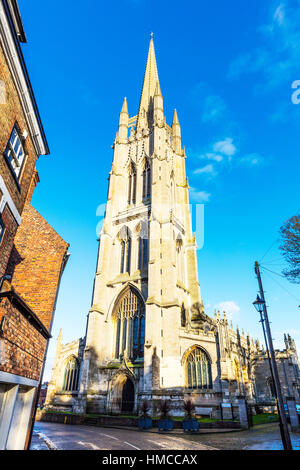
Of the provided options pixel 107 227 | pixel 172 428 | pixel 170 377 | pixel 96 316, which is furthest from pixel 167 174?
pixel 172 428

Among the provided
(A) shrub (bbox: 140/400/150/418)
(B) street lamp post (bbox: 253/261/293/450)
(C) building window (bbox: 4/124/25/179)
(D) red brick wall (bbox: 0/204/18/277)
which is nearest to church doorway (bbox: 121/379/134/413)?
(A) shrub (bbox: 140/400/150/418)

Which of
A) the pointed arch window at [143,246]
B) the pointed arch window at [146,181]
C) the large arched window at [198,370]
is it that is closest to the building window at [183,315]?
the large arched window at [198,370]

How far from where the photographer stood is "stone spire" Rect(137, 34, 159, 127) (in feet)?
157

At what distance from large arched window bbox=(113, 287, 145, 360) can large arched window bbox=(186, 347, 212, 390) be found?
459 centimetres

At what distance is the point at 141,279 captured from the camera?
98.8ft

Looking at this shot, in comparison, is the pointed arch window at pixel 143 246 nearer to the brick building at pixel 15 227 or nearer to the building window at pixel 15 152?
the brick building at pixel 15 227

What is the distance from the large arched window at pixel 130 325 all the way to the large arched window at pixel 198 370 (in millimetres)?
4591

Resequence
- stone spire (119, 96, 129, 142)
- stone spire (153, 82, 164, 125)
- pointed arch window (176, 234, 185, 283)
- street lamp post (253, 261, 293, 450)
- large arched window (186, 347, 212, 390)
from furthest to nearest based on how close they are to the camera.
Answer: stone spire (119, 96, 129, 142) < stone spire (153, 82, 164, 125) < pointed arch window (176, 234, 185, 283) < large arched window (186, 347, 212, 390) < street lamp post (253, 261, 293, 450)

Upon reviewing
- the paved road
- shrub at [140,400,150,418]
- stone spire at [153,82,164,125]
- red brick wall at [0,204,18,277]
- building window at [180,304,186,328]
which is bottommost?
the paved road

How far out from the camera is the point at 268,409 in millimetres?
36312

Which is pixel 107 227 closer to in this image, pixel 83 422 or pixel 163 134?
pixel 163 134

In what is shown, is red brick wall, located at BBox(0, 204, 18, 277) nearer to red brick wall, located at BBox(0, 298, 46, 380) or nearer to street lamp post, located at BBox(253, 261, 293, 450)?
red brick wall, located at BBox(0, 298, 46, 380)

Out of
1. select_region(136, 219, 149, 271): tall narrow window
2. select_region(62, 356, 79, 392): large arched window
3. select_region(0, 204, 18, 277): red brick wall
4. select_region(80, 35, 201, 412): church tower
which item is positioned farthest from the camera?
select_region(136, 219, 149, 271): tall narrow window
